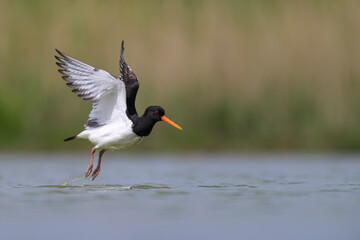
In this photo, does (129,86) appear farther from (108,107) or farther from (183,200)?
(183,200)

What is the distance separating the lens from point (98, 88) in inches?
455

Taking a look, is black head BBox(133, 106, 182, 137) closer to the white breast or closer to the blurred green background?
the white breast

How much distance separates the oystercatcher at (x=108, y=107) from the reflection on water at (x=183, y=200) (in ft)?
2.31

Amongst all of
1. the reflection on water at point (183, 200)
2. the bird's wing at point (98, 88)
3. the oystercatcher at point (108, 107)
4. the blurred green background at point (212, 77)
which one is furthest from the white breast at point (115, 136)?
the blurred green background at point (212, 77)

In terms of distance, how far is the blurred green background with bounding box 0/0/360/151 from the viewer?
17.3m

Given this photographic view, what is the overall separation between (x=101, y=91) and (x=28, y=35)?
25.5 ft

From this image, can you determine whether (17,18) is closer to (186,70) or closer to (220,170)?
(186,70)

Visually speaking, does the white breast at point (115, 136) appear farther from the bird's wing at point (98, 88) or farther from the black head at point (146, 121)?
the bird's wing at point (98, 88)

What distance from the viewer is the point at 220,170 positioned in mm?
13852

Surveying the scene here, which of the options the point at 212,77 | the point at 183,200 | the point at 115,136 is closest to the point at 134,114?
the point at 115,136

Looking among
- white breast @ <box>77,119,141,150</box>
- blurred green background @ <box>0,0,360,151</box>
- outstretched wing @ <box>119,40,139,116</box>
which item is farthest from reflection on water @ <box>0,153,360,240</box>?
blurred green background @ <box>0,0,360,151</box>

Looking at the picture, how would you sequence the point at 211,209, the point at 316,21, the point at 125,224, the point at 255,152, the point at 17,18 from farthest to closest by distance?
the point at 17,18 → the point at 316,21 → the point at 255,152 → the point at 211,209 → the point at 125,224

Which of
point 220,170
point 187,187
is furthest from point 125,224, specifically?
point 220,170

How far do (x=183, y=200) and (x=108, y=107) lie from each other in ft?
9.44
